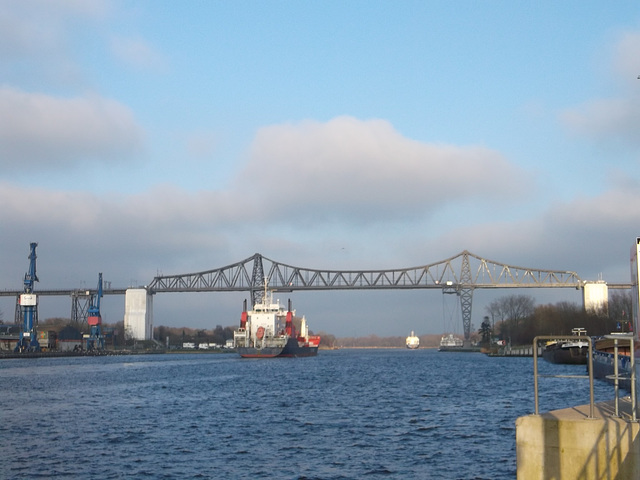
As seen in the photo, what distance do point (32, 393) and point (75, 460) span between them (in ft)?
91.7

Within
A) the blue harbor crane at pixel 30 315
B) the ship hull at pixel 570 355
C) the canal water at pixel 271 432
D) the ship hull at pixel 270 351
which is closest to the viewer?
the canal water at pixel 271 432

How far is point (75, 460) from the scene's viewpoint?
821 inches

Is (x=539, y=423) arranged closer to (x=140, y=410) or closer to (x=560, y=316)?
(x=140, y=410)

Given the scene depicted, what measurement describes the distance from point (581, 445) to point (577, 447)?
0.22 ft

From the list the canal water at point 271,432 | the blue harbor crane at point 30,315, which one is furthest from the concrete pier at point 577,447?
the blue harbor crane at point 30,315

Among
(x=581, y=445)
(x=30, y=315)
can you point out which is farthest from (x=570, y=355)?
(x=30, y=315)

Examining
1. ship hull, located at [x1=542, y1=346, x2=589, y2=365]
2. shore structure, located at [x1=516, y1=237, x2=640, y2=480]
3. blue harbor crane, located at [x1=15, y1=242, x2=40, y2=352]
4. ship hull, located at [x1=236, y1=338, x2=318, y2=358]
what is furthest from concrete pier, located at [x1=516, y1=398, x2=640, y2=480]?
blue harbor crane, located at [x1=15, y1=242, x2=40, y2=352]

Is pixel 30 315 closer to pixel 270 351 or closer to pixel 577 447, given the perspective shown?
pixel 270 351

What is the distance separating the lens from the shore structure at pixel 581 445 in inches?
423

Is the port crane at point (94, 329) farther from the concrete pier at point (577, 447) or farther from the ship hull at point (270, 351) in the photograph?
the concrete pier at point (577, 447)

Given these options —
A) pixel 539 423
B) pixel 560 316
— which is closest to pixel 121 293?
pixel 560 316

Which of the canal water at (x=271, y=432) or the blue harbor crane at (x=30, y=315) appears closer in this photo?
the canal water at (x=271, y=432)

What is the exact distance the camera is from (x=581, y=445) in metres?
11.0

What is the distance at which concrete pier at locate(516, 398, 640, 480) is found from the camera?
35.2 ft
